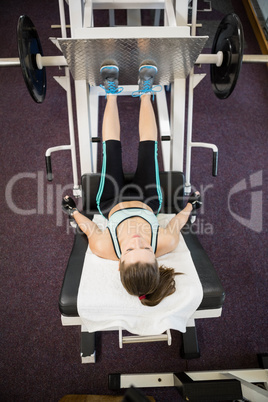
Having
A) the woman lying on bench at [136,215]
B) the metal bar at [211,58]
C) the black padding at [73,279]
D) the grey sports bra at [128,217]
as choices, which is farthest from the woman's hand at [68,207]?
the metal bar at [211,58]

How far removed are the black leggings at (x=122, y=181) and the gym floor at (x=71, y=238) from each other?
604mm

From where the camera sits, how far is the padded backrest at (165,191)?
1.78m

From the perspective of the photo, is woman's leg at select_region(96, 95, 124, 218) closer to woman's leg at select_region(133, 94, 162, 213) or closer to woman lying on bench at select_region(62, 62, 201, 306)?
woman lying on bench at select_region(62, 62, 201, 306)

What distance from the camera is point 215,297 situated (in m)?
1.49

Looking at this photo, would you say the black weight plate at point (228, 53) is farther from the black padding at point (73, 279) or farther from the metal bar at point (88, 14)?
the black padding at point (73, 279)

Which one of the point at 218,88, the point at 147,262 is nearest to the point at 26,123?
the point at 218,88

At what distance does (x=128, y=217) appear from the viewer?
1671 millimetres

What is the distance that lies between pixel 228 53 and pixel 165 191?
76cm

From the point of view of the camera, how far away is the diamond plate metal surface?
4.88 ft

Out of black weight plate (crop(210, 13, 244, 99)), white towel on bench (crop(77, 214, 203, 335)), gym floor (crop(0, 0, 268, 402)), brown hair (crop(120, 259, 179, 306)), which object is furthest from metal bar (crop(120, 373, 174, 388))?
black weight plate (crop(210, 13, 244, 99))

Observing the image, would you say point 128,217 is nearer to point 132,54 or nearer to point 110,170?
point 110,170

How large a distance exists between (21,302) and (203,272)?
3.57 feet

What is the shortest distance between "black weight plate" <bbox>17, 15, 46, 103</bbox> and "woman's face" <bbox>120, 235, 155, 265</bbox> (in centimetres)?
87

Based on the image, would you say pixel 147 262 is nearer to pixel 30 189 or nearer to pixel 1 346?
pixel 1 346
